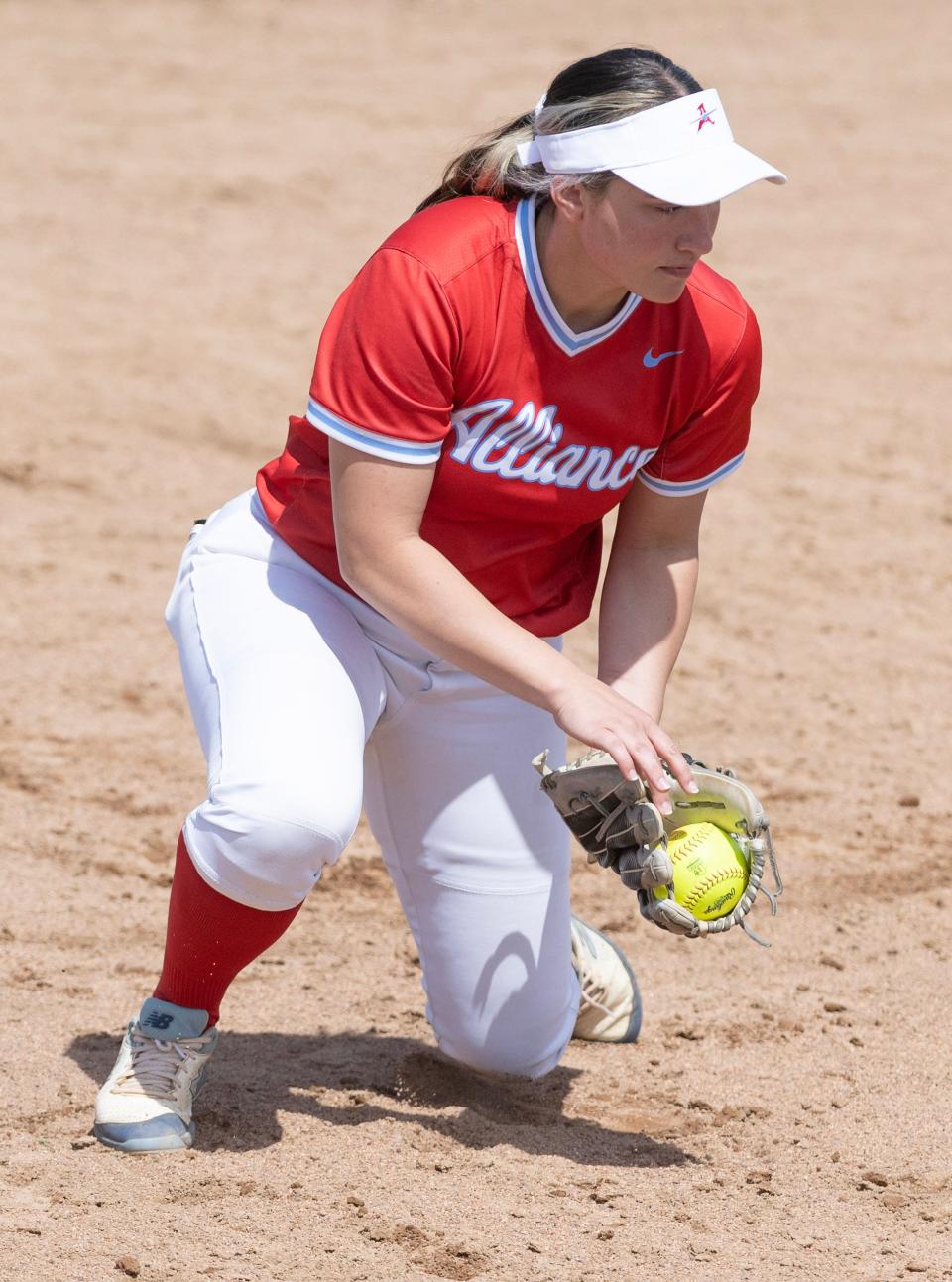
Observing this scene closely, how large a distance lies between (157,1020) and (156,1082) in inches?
3.9

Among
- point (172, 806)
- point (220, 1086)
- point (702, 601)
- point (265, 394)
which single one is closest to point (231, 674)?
point (220, 1086)

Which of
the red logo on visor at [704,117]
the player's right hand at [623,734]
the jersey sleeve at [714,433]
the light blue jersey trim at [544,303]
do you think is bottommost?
the player's right hand at [623,734]

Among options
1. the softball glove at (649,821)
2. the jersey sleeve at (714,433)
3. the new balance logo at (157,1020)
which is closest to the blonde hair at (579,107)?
the jersey sleeve at (714,433)

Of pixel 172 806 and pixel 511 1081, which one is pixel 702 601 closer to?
pixel 172 806

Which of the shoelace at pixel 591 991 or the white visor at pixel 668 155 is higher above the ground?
the white visor at pixel 668 155

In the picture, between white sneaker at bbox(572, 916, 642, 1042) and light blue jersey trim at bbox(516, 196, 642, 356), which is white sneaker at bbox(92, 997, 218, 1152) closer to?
white sneaker at bbox(572, 916, 642, 1042)

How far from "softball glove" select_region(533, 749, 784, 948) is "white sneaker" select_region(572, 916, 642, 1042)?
567 mm

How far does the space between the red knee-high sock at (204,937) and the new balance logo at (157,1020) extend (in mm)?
28

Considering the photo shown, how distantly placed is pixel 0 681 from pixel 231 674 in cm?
225

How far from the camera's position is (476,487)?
2.84 m

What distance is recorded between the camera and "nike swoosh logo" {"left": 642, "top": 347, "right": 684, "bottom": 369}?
2834mm

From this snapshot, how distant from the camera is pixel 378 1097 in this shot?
3121 mm

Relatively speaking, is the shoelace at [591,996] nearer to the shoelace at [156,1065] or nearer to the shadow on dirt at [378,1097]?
the shadow on dirt at [378,1097]

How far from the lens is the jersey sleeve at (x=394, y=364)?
2650 mm
